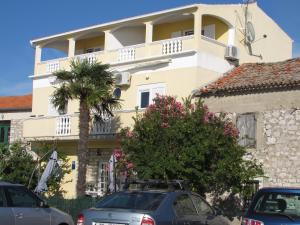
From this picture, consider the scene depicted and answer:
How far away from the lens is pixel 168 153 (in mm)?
19062

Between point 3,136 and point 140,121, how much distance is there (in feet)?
52.5

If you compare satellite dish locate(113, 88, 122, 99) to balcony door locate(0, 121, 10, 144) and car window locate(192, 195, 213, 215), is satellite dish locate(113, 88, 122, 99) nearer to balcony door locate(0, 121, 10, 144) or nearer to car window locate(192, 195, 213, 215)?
balcony door locate(0, 121, 10, 144)

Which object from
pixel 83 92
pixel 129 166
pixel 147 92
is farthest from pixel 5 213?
pixel 147 92

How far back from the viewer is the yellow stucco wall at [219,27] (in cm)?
2667

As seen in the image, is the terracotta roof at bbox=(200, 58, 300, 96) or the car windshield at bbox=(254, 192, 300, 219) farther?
the terracotta roof at bbox=(200, 58, 300, 96)

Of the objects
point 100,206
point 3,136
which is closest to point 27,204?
point 100,206

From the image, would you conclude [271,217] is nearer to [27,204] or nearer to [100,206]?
[100,206]

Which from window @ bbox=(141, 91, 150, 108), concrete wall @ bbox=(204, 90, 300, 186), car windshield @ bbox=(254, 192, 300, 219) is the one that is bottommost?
car windshield @ bbox=(254, 192, 300, 219)

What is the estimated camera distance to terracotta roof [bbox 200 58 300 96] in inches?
851

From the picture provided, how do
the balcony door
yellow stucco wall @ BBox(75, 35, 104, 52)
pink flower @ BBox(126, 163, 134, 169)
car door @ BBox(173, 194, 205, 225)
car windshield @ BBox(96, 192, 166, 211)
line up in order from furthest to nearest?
the balcony door
yellow stucco wall @ BBox(75, 35, 104, 52)
pink flower @ BBox(126, 163, 134, 169)
car door @ BBox(173, 194, 205, 225)
car windshield @ BBox(96, 192, 166, 211)

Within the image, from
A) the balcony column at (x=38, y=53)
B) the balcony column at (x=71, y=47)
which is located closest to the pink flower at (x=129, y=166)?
the balcony column at (x=71, y=47)

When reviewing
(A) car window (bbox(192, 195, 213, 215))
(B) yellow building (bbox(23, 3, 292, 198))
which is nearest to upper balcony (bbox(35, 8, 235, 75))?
(B) yellow building (bbox(23, 3, 292, 198))

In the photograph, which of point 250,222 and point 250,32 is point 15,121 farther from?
point 250,222

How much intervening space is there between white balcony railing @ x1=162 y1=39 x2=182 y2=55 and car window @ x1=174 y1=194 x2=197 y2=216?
13546 millimetres
